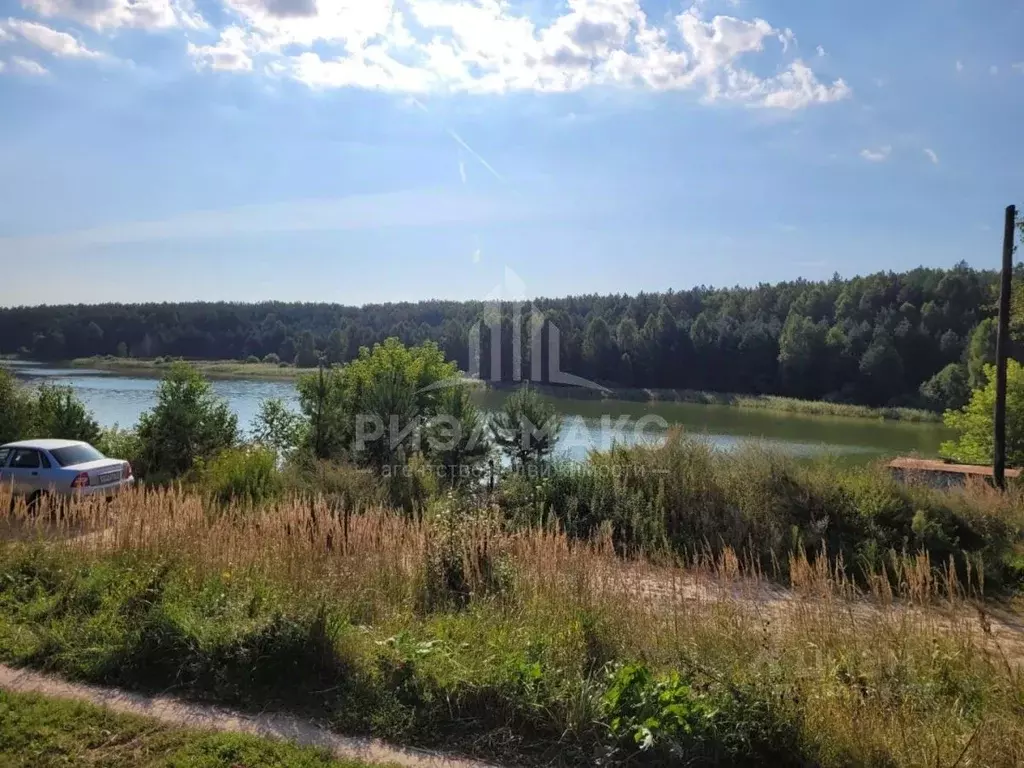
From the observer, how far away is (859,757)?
409cm

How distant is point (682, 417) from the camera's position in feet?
156

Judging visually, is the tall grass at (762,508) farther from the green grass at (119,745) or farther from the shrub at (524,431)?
the green grass at (119,745)

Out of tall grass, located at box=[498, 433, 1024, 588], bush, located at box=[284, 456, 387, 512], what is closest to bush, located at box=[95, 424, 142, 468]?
bush, located at box=[284, 456, 387, 512]

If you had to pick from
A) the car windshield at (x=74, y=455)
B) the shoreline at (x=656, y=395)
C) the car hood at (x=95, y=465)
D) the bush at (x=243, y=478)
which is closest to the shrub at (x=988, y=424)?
the bush at (x=243, y=478)

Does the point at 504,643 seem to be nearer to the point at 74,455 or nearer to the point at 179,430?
the point at 74,455

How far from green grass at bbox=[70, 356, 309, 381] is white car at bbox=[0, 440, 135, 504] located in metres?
42.8

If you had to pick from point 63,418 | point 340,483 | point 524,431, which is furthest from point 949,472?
point 63,418

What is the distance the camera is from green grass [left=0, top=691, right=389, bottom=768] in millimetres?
3898

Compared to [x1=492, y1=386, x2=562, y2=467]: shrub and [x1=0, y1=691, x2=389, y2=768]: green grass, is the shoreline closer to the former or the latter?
[x1=492, y1=386, x2=562, y2=467]: shrub

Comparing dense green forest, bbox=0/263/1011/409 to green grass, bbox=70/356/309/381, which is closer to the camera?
green grass, bbox=70/356/309/381

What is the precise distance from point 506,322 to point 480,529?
1678 inches

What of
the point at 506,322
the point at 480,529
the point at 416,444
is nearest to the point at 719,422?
the point at 506,322

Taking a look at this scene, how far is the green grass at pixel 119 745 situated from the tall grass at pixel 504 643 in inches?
20.1

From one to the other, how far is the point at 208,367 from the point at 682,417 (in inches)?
1545
